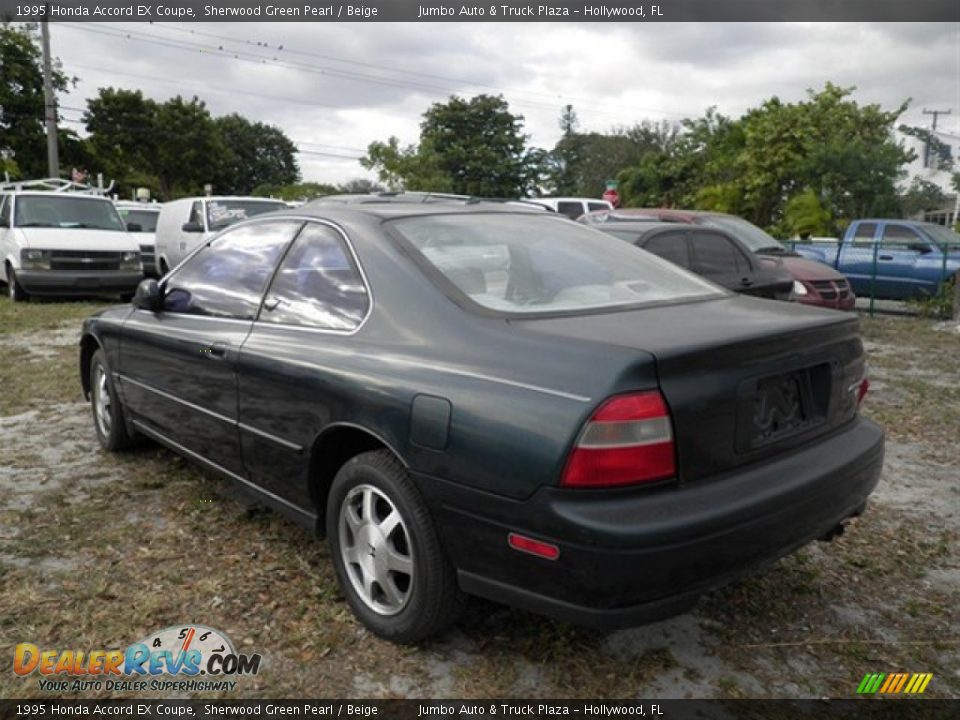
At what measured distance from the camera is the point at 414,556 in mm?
2531

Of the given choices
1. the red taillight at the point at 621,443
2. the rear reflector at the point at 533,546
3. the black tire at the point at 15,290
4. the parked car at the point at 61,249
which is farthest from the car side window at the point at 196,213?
the red taillight at the point at 621,443

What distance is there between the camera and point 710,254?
7809mm

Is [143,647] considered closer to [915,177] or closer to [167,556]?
[167,556]

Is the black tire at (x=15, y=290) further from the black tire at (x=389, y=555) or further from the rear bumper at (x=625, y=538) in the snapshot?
the rear bumper at (x=625, y=538)

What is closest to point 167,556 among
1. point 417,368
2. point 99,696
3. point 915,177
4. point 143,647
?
point 143,647

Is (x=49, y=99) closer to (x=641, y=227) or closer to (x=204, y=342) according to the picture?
(x=641, y=227)

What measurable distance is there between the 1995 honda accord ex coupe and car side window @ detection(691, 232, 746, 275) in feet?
14.2

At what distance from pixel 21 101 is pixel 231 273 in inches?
1285

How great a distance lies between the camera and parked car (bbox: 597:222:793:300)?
7.44 m

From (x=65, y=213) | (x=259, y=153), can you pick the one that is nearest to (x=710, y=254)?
(x=65, y=213)

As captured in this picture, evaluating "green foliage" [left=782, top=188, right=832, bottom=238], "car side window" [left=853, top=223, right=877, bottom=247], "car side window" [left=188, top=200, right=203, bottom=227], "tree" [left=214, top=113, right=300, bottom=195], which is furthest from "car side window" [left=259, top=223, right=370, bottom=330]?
"tree" [left=214, top=113, right=300, bottom=195]

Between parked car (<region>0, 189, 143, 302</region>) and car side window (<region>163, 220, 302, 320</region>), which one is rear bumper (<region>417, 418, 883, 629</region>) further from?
parked car (<region>0, 189, 143, 302</region>)

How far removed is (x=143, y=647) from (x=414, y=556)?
3.48 feet

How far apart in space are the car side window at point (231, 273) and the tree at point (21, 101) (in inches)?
1194
